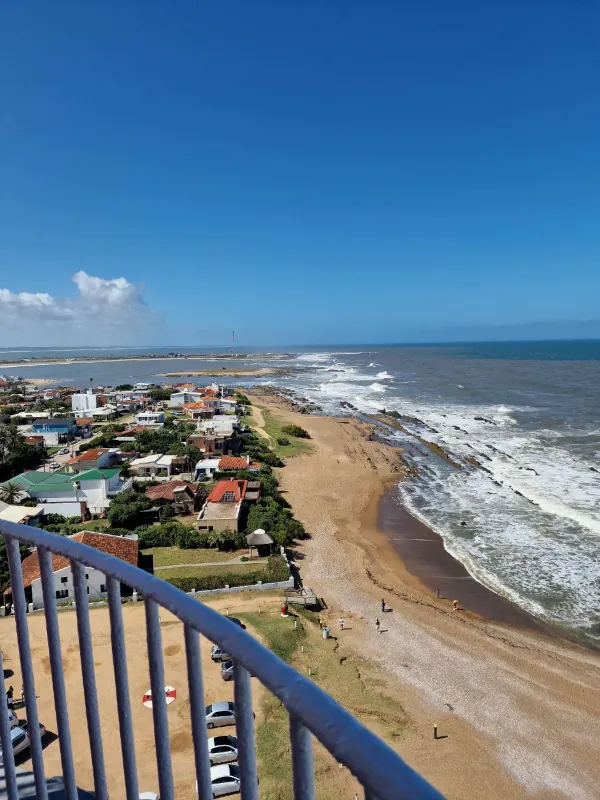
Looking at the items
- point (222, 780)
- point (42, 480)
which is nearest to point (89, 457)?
point (42, 480)

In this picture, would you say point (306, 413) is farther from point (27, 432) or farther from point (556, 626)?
point (556, 626)

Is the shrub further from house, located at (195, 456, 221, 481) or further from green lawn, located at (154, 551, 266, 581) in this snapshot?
green lawn, located at (154, 551, 266, 581)

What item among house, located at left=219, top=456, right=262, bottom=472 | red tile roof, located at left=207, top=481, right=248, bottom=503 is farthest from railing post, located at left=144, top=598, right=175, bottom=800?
house, located at left=219, top=456, right=262, bottom=472

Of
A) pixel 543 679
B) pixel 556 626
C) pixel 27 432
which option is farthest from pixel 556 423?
pixel 27 432

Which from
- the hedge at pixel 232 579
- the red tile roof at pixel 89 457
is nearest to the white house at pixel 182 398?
the red tile roof at pixel 89 457

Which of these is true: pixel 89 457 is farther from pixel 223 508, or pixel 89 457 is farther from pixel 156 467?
pixel 223 508

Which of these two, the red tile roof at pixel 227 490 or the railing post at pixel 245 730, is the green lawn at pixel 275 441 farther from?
the railing post at pixel 245 730
